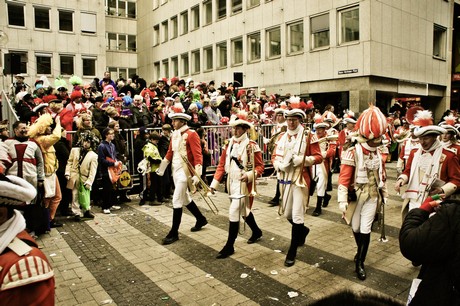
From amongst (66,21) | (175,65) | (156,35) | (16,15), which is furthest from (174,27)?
(16,15)

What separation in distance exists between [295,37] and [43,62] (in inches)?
Result: 852

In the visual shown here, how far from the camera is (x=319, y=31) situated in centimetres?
2339

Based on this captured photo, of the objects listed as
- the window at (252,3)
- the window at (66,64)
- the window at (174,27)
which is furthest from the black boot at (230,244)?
the window at (174,27)

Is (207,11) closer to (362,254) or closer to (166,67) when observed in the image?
(166,67)

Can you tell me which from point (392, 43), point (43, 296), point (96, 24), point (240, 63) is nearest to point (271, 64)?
point (240, 63)

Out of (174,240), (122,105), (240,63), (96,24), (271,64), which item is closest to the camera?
(174,240)

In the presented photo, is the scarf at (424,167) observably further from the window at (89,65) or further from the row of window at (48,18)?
the row of window at (48,18)

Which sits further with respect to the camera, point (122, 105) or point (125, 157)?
point (122, 105)

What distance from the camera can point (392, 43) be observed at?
22.3 metres

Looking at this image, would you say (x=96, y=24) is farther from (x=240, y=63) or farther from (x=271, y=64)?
(x=271, y=64)

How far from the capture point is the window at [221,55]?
3136cm

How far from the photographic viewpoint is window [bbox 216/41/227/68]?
3136 centimetres

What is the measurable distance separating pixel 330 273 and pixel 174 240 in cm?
276

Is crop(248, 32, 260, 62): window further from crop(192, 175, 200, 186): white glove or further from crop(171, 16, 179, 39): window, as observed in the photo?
crop(192, 175, 200, 186): white glove
